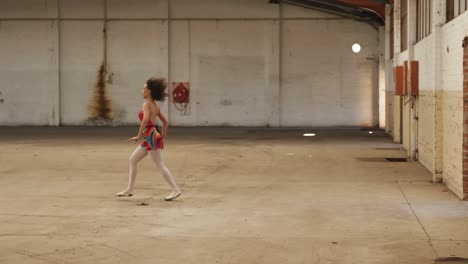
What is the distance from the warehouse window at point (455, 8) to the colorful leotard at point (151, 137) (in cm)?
452

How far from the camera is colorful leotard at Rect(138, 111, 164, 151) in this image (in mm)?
10805

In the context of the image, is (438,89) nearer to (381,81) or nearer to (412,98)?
(412,98)

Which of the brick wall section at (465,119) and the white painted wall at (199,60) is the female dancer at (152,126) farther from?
the white painted wall at (199,60)

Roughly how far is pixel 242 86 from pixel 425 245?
22.4m

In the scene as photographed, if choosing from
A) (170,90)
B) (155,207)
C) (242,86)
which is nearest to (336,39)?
(242,86)

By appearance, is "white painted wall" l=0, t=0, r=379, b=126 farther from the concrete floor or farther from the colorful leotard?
the colorful leotard

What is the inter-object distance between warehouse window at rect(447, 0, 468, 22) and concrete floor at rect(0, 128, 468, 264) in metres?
2.58

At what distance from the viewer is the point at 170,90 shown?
30109mm

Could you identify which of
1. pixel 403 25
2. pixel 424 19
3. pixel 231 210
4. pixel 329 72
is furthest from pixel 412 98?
pixel 329 72

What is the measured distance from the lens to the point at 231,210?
33.2ft

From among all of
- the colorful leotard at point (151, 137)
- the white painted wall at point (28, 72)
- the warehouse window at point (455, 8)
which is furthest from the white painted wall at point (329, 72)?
the colorful leotard at point (151, 137)

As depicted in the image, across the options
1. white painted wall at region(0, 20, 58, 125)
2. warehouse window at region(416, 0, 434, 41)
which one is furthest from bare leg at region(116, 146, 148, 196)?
white painted wall at region(0, 20, 58, 125)

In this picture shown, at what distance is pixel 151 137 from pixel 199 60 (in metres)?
19.4

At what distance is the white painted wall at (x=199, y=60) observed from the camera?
2978 centimetres
